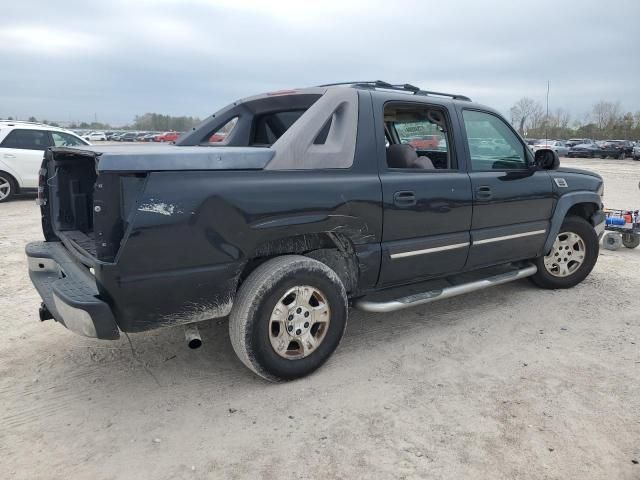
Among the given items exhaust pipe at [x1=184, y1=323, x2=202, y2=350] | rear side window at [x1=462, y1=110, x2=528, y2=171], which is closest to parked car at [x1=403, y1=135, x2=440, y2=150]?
rear side window at [x1=462, y1=110, x2=528, y2=171]

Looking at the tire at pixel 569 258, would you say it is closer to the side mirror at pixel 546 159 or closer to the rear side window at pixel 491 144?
the side mirror at pixel 546 159

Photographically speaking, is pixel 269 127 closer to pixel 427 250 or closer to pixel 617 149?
pixel 427 250

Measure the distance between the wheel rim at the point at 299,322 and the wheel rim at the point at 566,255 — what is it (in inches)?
115

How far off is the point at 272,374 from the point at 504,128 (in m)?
3.07

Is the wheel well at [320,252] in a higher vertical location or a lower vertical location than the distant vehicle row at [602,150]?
lower

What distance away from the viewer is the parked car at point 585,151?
130 feet

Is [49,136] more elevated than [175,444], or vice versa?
[49,136]

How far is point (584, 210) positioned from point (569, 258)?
541mm

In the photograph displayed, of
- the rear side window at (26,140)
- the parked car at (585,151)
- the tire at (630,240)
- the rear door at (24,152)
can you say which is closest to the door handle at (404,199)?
the tire at (630,240)

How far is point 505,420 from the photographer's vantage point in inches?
113

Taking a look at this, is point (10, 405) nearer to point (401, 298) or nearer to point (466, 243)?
point (401, 298)

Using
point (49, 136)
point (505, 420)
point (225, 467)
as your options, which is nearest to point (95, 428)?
point (225, 467)

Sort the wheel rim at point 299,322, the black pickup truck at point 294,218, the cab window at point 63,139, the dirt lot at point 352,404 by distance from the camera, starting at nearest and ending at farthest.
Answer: the dirt lot at point 352,404 < the black pickup truck at point 294,218 < the wheel rim at point 299,322 < the cab window at point 63,139

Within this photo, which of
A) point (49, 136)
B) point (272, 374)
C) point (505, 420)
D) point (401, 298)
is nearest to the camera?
point (505, 420)
